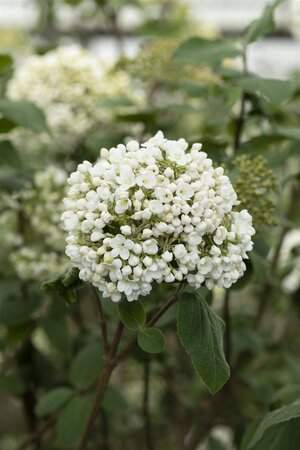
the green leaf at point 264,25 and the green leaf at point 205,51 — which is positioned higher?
the green leaf at point 264,25

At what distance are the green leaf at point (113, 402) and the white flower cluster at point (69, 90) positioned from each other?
1.65 feet

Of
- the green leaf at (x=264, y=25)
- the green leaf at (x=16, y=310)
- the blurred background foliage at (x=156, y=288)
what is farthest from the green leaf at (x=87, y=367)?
the green leaf at (x=264, y=25)

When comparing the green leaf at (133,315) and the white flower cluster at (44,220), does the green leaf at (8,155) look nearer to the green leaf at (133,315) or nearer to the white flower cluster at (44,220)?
the white flower cluster at (44,220)

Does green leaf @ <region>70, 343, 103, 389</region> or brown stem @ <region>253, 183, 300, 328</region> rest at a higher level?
green leaf @ <region>70, 343, 103, 389</region>

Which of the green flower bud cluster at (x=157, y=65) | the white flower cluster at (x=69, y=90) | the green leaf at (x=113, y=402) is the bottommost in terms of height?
the green leaf at (x=113, y=402)

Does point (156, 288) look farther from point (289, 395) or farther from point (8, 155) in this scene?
point (8, 155)

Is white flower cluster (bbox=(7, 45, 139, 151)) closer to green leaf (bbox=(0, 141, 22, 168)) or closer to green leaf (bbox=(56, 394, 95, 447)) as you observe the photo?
green leaf (bbox=(0, 141, 22, 168))

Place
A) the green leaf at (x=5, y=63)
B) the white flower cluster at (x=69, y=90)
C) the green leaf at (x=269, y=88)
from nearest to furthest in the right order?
1. the green leaf at (x=269, y=88)
2. the green leaf at (x=5, y=63)
3. the white flower cluster at (x=69, y=90)

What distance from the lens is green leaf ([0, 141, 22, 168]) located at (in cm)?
118

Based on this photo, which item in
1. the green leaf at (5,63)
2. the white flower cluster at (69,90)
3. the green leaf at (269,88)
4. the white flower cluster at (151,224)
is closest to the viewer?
the white flower cluster at (151,224)

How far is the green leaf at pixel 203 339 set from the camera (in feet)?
2.45

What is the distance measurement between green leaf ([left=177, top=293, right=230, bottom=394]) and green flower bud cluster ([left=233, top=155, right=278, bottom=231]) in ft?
0.57

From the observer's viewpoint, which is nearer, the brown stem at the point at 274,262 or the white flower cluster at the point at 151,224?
the white flower cluster at the point at 151,224

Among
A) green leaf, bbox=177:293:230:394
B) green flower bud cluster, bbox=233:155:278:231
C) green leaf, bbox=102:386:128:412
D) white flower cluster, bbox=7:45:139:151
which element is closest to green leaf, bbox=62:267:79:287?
green leaf, bbox=177:293:230:394
